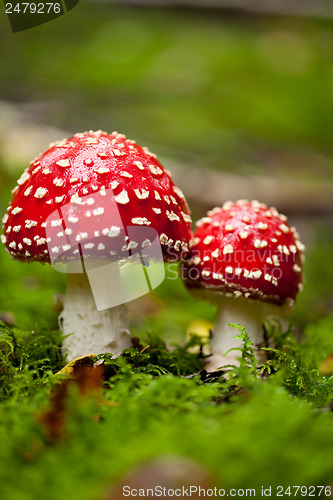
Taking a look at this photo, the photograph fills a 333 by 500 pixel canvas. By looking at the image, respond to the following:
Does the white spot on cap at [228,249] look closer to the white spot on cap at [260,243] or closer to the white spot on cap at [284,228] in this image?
the white spot on cap at [260,243]

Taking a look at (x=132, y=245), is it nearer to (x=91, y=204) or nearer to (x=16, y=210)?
(x=91, y=204)

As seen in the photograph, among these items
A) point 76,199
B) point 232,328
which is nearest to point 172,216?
point 76,199

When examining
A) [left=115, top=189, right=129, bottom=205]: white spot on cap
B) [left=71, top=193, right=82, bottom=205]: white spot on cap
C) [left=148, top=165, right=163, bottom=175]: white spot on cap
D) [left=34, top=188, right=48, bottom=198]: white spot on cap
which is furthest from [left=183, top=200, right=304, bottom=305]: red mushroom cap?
[left=34, top=188, right=48, bottom=198]: white spot on cap

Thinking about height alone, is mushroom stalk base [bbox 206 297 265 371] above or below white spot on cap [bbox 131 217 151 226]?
below

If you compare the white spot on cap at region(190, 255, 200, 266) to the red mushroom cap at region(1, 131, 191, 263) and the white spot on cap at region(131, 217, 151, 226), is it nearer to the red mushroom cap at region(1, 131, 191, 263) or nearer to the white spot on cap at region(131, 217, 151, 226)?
the red mushroom cap at region(1, 131, 191, 263)

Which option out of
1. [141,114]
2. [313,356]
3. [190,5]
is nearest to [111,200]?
[313,356]

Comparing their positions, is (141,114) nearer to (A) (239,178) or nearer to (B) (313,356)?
→ (A) (239,178)
